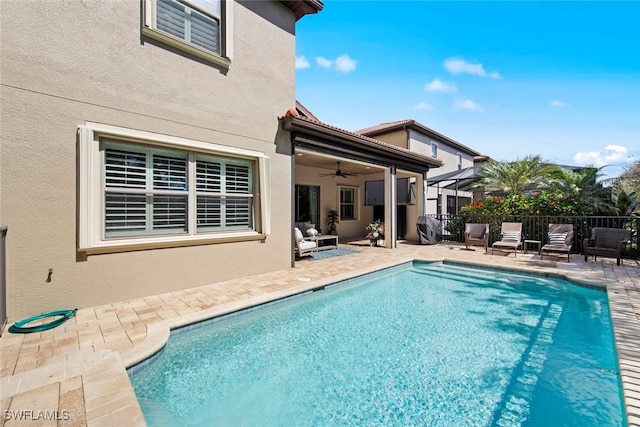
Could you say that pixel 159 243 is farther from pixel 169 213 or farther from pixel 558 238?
pixel 558 238

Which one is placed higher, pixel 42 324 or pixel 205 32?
pixel 205 32

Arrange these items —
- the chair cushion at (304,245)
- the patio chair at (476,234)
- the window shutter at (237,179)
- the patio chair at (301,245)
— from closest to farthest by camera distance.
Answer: the window shutter at (237,179) < the patio chair at (301,245) < the chair cushion at (304,245) < the patio chair at (476,234)

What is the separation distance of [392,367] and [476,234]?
1274 centimetres

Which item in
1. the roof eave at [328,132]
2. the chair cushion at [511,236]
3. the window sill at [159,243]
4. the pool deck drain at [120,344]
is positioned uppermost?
the roof eave at [328,132]

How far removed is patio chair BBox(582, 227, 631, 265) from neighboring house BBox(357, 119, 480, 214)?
24.0ft

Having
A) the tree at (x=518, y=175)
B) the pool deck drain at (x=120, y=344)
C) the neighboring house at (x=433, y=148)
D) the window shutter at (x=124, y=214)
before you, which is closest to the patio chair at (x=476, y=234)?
Answer: the neighboring house at (x=433, y=148)

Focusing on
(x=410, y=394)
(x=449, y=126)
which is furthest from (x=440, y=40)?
(x=410, y=394)

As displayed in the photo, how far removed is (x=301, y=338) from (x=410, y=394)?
2.32 meters

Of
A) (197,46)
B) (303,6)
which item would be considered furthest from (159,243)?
(303,6)

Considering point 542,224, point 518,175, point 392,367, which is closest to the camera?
point 392,367

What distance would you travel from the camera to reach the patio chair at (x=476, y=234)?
14516mm

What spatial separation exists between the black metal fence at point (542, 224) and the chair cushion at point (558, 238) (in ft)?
4.91

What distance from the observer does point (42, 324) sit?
5.15 meters

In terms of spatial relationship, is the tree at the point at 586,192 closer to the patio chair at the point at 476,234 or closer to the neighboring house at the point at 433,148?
the patio chair at the point at 476,234
